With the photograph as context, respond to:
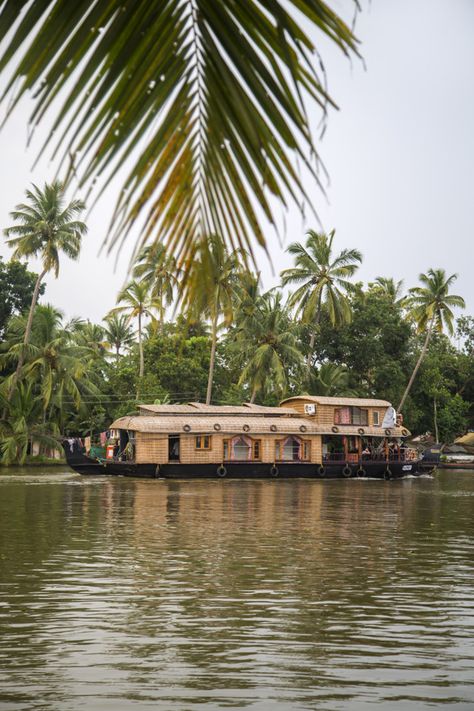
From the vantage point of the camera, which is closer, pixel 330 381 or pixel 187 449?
pixel 187 449

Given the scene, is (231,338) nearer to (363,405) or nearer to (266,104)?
(363,405)

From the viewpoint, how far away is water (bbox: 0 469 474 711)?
241 inches

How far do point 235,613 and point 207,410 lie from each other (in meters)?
29.6

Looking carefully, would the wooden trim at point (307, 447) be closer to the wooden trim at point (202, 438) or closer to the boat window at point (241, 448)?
the boat window at point (241, 448)

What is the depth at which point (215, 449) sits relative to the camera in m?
37.7

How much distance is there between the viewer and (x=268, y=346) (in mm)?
46406

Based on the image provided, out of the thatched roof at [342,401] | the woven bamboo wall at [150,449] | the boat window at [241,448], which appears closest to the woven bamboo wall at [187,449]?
the woven bamboo wall at [150,449]

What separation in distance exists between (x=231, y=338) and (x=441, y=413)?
1516cm

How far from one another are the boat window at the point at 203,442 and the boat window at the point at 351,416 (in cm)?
636

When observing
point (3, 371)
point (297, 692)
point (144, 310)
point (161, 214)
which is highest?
point (144, 310)

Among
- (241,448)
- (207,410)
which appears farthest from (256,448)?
(207,410)

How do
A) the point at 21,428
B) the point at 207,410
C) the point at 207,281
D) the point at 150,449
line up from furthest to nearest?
the point at 21,428 → the point at 207,410 → the point at 150,449 → the point at 207,281

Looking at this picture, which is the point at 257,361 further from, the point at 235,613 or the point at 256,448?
the point at 235,613

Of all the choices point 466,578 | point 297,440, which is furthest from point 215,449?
point 466,578
